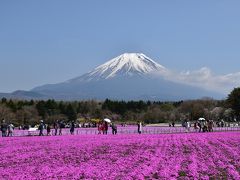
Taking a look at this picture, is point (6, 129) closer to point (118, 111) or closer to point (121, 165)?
point (121, 165)

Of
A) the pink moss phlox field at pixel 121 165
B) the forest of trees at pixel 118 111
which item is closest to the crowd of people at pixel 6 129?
the pink moss phlox field at pixel 121 165

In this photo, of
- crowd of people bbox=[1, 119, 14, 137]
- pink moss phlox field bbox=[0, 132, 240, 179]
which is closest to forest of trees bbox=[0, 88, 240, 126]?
crowd of people bbox=[1, 119, 14, 137]

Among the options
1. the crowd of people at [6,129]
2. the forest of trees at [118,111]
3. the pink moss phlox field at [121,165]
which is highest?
the forest of trees at [118,111]

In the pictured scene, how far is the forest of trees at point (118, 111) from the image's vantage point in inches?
4547

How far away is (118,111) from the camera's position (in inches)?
6432

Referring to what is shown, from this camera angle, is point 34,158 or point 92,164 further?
point 34,158

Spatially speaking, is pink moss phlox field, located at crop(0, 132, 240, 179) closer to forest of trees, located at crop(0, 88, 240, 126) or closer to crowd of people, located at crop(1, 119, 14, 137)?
crowd of people, located at crop(1, 119, 14, 137)

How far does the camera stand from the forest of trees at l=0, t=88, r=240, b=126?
116 m

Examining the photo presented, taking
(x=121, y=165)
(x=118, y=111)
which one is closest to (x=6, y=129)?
(x=121, y=165)

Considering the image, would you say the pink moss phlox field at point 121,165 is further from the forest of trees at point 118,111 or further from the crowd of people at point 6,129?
the forest of trees at point 118,111

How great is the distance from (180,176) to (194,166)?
8.66 feet

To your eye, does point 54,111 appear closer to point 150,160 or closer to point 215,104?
point 215,104

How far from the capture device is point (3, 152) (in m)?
27.6

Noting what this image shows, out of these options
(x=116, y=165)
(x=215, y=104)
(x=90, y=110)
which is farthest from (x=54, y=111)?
(x=116, y=165)
